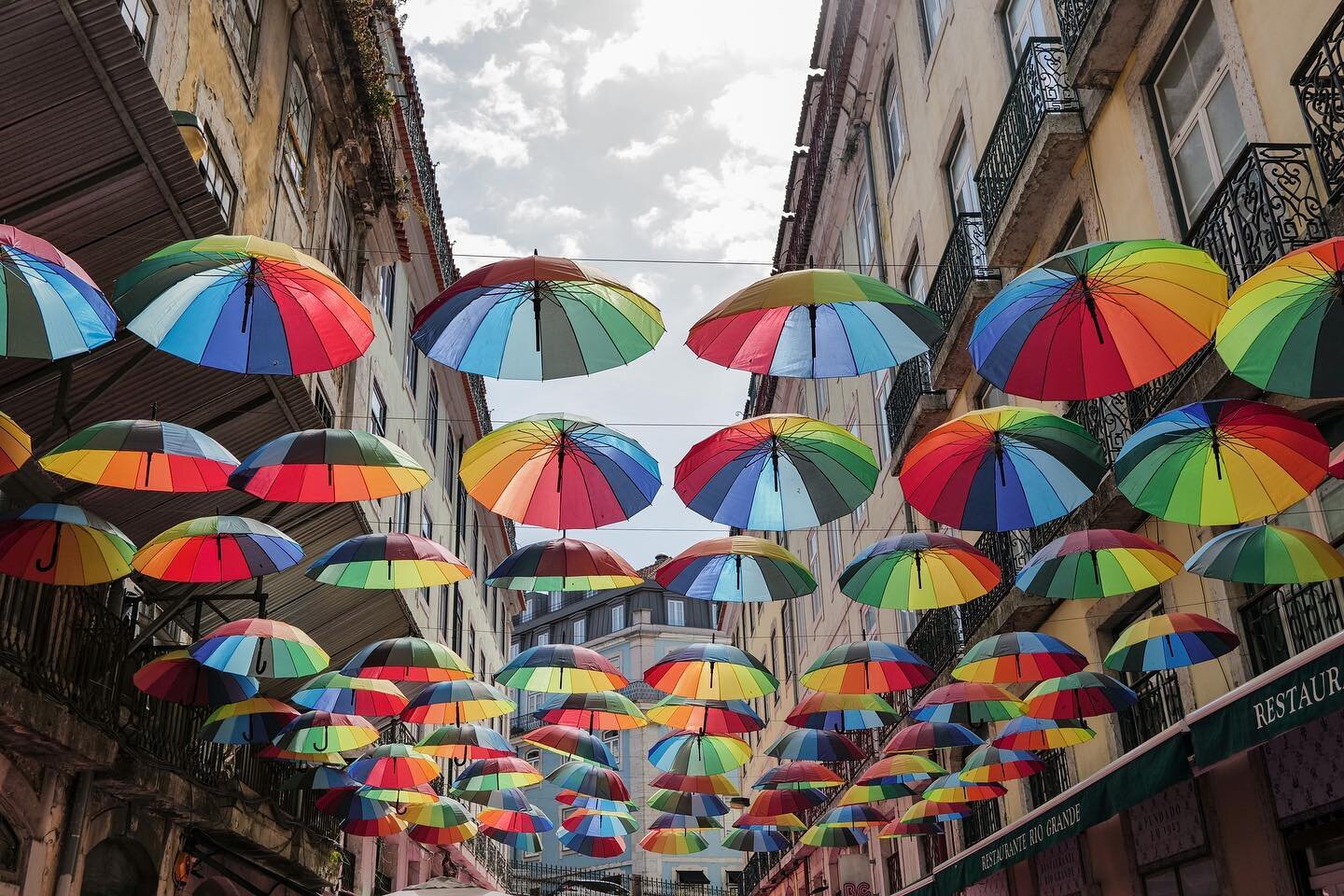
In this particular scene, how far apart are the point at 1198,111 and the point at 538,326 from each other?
7.07 metres

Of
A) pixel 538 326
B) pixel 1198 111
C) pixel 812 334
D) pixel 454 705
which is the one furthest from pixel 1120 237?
pixel 454 705

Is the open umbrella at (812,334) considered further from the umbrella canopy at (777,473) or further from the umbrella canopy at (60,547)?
the umbrella canopy at (60,547)

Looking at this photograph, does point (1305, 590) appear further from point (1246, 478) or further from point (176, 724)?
point (176, 724)

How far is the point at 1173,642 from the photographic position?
10539 millimetres

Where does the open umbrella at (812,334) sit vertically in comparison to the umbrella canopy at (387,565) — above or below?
above

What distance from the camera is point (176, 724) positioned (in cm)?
1414

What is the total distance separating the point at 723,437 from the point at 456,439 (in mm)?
25524

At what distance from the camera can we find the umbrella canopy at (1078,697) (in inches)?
473

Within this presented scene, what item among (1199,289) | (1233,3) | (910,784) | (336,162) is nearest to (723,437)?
(1199,289)

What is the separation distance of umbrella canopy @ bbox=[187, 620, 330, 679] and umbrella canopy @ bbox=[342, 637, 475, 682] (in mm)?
1722

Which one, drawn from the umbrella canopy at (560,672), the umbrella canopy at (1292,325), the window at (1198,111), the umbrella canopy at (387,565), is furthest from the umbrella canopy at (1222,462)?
the umbrella canopy at (560,672)

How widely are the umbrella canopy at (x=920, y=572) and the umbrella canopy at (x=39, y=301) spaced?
7139 mm

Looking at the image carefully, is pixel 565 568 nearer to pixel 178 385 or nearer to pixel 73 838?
pixel 178 385

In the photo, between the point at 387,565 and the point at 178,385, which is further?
the point at 387,565
